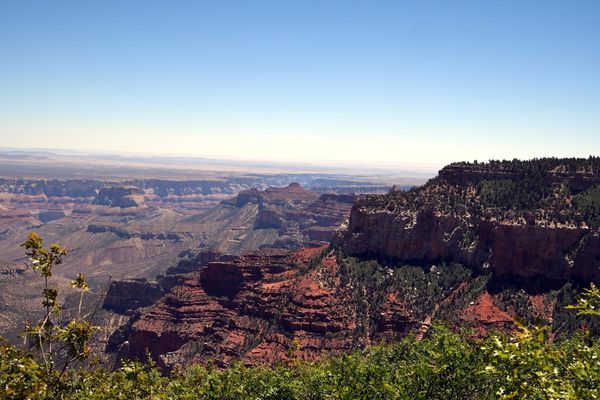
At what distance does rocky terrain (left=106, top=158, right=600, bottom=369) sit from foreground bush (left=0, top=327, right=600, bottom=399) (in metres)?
27.9

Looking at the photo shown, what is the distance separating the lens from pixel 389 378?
4319cm

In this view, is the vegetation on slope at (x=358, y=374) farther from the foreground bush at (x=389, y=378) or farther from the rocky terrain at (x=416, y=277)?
the rocky terrain at (x=416, y=277)

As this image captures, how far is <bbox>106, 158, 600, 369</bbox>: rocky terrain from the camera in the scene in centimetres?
8731

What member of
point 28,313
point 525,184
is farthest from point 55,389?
point 28,313

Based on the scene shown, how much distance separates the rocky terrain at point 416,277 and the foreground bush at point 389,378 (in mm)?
27861

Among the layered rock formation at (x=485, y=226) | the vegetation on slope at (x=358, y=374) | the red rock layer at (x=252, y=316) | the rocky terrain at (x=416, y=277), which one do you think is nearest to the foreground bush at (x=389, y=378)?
the vegetation on slope at (x=358, y=374)

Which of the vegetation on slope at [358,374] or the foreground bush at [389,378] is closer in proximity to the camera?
the vegetation on slope at [358,374]

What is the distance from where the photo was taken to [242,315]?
107 m

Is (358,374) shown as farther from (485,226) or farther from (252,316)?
(485,226)

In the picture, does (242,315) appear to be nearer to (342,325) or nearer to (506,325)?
(342,325)

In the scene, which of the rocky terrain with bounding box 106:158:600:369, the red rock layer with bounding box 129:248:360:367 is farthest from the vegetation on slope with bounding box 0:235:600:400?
the red rock layer with bounding box 129:248:360:367

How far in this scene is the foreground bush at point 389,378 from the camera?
17.2 metres

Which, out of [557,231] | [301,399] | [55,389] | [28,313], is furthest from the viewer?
[28,313]

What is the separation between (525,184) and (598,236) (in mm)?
22721
